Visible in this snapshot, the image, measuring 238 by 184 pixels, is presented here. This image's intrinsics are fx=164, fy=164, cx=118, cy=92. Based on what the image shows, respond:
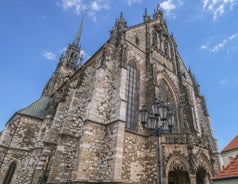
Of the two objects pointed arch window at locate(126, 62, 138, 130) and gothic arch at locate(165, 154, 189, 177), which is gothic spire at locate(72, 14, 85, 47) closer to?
pointed arch window at locate(126, 62, 138, 130)

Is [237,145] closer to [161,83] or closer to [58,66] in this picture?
[161,83]

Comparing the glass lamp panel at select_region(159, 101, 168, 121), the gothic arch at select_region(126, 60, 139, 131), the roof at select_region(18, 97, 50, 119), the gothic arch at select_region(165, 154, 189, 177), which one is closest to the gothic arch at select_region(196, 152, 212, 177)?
the gothic arch at select_region(165, 154, 189, 177)

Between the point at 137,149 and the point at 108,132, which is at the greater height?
the point at 108,132

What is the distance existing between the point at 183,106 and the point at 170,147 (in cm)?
646

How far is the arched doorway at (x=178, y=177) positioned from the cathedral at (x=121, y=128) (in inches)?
→ 2.2

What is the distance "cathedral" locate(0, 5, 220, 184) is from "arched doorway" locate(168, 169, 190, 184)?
57 mm

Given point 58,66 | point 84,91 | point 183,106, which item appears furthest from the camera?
point 58,66

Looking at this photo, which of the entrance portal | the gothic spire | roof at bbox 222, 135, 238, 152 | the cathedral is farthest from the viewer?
the gothic spire

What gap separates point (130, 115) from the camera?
1135 centimetres

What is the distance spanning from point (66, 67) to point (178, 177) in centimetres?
2910

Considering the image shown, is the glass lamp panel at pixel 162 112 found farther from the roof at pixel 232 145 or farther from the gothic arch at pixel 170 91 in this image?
the roof at pixel 232 145

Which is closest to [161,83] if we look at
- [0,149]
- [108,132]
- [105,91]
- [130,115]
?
[130,115]

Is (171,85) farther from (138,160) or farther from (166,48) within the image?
(138,160)

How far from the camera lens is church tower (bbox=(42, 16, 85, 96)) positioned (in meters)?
29.4
